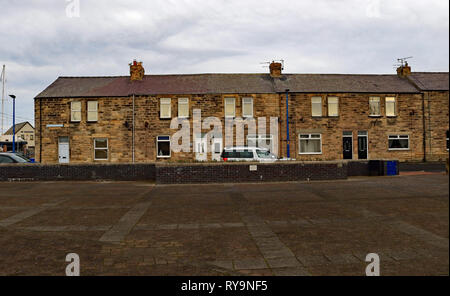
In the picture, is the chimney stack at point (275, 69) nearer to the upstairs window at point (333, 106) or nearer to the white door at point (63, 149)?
the upstairs window at point (333, 106)

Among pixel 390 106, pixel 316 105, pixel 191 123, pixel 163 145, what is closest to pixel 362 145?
pixel 390 106

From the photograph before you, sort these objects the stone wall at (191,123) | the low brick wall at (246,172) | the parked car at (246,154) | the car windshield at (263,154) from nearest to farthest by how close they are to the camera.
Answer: the low brick wall at (246,172), the parked car at (246,154), the car windshield at (263,154), the stone wall at (191,123)

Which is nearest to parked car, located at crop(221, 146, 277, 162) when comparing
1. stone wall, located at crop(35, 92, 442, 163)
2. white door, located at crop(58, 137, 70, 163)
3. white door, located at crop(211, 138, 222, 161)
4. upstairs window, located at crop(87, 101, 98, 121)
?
white door, located at crop(211, 138, 222, 161)

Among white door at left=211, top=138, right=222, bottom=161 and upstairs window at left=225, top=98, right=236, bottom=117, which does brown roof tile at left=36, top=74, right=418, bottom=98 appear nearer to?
upstairs window at left=225, top=98, right=236, bottom=117

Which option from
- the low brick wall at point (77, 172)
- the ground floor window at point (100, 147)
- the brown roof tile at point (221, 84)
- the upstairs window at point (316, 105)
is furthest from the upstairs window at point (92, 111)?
the upstairs window at point (316, 105)

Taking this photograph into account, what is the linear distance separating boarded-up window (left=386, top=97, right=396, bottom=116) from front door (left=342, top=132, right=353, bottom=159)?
372cm

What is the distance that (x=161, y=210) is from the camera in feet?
27.5

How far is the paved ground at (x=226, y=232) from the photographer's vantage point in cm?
424

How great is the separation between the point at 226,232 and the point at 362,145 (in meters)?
21.8

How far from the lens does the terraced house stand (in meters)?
24.4

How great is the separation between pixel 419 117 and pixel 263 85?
12669 millimetres

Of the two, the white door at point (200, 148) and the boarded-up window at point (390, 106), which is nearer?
the white door at point (200, 148)

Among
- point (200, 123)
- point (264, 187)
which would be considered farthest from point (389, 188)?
point (200, 123)

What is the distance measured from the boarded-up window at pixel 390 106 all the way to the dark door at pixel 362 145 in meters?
2.68
